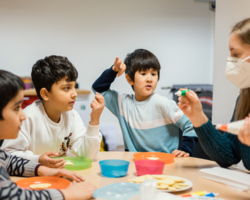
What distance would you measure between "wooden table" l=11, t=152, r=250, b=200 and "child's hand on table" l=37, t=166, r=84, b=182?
47 millimetres

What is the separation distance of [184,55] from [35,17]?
8.05ft

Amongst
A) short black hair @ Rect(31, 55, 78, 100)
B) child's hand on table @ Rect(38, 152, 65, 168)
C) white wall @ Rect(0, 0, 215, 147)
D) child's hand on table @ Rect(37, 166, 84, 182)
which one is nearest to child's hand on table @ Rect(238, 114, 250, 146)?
child's hand on table @ Rect(37, 166, 84, 182)

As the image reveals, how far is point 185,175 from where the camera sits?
1128mm

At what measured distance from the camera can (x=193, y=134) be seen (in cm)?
164

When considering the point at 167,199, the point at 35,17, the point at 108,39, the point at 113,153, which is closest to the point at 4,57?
the point at 35,17

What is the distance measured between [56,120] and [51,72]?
0.88ft

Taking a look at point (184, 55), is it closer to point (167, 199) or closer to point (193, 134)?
point (193, 134)

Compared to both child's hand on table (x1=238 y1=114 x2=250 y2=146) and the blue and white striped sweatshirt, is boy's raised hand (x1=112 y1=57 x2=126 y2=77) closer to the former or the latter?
the blue and white striped sweatshirt

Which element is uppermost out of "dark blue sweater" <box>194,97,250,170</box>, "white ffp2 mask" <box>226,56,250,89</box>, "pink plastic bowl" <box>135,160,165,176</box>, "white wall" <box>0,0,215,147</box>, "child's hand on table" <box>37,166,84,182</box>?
"white wall" <box>0,0,215,147</box>

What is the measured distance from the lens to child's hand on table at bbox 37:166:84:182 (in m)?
1.05

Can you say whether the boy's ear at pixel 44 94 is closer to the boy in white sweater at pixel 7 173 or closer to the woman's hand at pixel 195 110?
the boy in white sweater at pixel 7 173

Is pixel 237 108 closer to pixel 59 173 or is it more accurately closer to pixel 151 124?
pixel 151 124

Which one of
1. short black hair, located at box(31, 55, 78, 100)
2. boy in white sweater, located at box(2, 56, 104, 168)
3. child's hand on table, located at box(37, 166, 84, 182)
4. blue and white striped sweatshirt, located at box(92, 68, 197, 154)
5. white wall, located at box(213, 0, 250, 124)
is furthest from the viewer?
white wall, located at box(213, 0, 250, 124)

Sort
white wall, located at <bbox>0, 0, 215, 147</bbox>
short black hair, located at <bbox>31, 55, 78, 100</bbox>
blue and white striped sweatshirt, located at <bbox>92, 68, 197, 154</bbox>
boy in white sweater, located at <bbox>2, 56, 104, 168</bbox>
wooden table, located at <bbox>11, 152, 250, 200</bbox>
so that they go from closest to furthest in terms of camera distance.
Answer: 1. wooden table, located at <bbox>11, 152, 250, 200</bbox>
2. boy in white sweater, located at <bbox>2, 56, 104, 168</bbox>
3. short black hair, located at <bbox>31, 55, 78, 100</bbox>
4. blue and white striped sweatshirt, located at <bbox>92, 68, 197, 154</bbox>
5. white wall, located at <bbox>0, 0, 215, 147</bbox>
